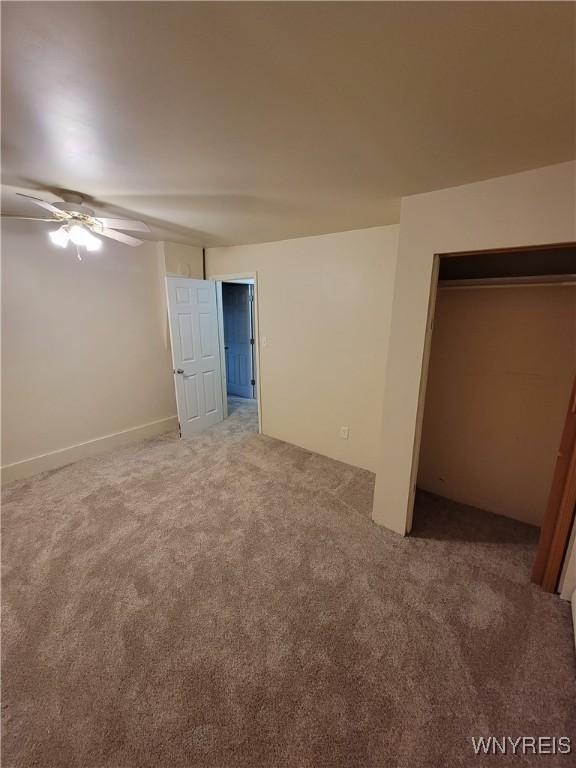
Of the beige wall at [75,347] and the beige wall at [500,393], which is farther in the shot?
the beige wall at [75,347]

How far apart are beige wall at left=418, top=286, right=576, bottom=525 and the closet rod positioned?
0.05m

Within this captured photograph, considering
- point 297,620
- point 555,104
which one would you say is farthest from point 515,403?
point 297,620

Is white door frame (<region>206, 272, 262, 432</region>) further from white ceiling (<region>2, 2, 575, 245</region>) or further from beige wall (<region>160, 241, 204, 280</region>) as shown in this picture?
white ceiling (<region>2, 2, 575, 245</region>)

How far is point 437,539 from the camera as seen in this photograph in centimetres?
215

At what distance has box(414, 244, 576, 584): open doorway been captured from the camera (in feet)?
6.68

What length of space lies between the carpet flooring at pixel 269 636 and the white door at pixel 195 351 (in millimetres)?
1470

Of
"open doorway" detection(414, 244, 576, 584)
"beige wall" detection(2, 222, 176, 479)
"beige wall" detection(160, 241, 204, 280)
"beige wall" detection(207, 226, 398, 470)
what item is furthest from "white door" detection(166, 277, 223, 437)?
"open doorway" detection(414, 244, 576, 584)

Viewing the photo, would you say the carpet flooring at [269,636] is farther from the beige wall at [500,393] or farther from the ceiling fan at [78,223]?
the ceiling fan at [78,223]

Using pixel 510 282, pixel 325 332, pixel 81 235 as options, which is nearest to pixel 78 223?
pixel 81 235

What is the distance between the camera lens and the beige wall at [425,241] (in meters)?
1.42

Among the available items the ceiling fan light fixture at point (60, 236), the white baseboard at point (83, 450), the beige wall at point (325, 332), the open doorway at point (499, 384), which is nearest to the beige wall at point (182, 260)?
the beige wall at point (325, 332)

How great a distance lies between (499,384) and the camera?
7.55 feet

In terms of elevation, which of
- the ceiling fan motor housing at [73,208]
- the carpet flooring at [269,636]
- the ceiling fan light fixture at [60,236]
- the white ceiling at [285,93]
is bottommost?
the carpet flooring at [269,636]

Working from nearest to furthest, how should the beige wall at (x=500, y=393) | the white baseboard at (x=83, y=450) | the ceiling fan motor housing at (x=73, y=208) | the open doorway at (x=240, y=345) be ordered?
the ceiling fan motor housing at (x=73, y=208) < the beige wall at (x=500, y=393) < the white baseboard at (x=83, y=450) < the open doorway at (x=240, y=345)
